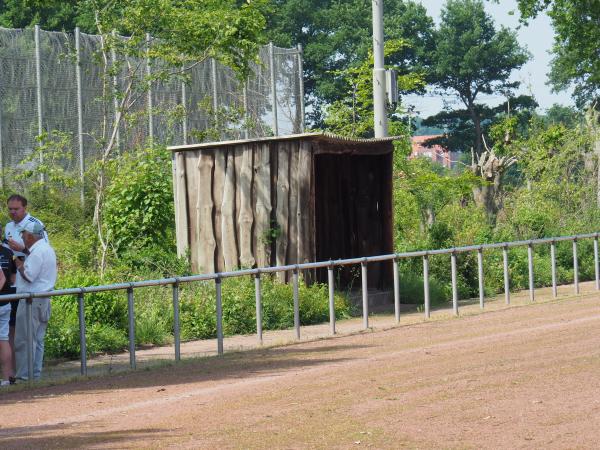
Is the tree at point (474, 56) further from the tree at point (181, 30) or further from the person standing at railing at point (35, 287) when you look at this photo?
the person standing at railing at point (35, 287)

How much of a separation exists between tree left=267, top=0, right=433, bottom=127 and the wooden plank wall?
45.7 metres

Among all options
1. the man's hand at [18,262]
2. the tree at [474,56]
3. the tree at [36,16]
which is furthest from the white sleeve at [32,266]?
the tree at [474,56]

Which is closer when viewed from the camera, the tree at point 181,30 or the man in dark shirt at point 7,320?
the man in dark shirt at point 7,320

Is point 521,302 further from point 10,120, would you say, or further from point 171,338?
point 10,120

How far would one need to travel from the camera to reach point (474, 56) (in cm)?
7462

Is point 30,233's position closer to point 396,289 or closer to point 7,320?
point 7,320

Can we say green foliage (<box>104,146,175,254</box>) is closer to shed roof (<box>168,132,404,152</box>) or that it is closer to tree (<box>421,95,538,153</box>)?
shed roof (<box>168,132,404,152</box>)

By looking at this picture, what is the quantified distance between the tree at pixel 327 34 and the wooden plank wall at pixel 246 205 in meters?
45.7

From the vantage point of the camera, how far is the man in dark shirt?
12.1m

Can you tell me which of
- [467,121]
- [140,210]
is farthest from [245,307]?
[467,121]

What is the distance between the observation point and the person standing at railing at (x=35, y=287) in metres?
12.4

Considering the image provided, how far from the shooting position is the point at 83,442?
336 inches

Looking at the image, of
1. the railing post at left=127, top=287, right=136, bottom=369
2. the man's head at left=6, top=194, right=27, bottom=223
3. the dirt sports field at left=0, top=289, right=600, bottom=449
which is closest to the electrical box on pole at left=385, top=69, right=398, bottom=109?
the dirt sports field at left=0, top=289, right=600, bottom=449

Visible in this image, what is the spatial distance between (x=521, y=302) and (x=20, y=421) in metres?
11.4
